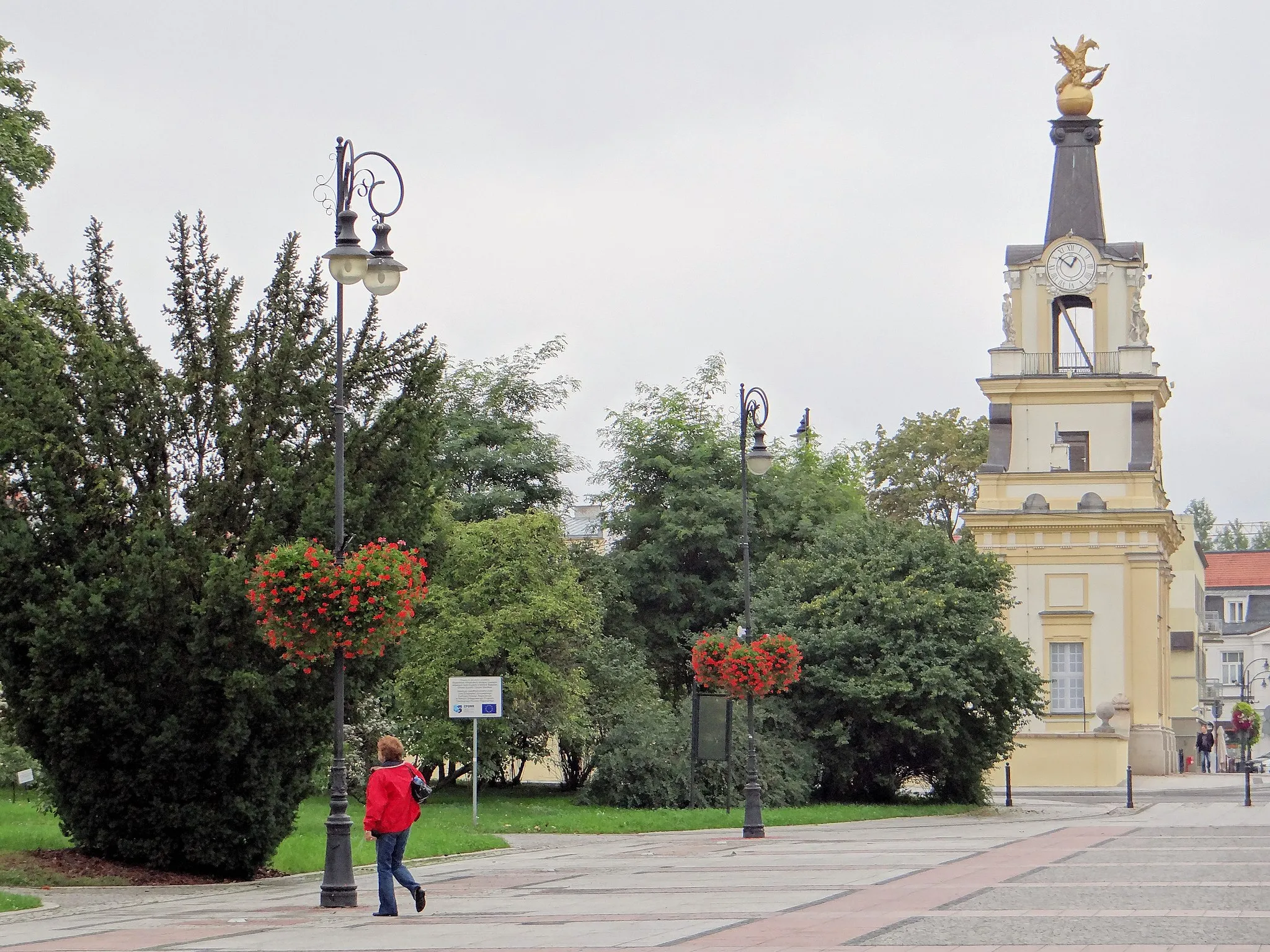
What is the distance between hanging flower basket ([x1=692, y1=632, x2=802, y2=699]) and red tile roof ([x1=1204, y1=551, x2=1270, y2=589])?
102 meters

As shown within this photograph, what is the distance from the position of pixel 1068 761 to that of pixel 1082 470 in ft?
41.3

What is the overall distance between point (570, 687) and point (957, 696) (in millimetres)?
9259

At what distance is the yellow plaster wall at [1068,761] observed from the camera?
52.5 meters

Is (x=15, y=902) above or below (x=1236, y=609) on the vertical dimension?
below

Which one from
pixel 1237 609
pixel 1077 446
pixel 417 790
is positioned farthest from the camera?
pixel 1237 609

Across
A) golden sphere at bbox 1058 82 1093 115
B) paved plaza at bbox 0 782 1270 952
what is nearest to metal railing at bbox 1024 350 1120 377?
golden sphere at bbox 1058 82 1093 115

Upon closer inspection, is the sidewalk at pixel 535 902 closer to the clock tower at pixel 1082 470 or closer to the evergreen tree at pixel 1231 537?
the clock tower at pixel 1082 470

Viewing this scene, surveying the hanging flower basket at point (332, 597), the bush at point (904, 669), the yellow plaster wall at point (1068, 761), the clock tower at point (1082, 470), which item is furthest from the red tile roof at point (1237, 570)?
the hanging flower basket at point (332, 597)

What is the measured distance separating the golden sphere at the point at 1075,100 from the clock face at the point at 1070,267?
550 centimetres

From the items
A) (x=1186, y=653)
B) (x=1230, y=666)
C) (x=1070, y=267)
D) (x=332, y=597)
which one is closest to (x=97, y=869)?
(x=332, y=597)

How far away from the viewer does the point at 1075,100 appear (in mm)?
63719

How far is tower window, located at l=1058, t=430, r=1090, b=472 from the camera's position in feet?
204

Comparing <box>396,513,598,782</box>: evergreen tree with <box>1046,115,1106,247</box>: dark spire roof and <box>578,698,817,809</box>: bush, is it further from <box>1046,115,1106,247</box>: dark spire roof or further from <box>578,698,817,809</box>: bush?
<box>1046,115,1106,247</box>: dark spire roof

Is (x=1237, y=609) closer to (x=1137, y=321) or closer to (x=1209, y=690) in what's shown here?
(x=1209, y=690)
